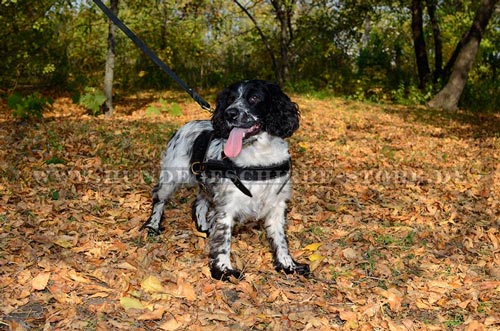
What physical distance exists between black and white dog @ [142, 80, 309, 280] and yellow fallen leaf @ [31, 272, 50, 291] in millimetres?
1504

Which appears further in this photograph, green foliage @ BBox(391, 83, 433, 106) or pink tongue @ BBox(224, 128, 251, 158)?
green foliage @ BBox(391, 83, 433, 106)

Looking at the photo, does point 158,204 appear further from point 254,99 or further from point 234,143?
point 254,99

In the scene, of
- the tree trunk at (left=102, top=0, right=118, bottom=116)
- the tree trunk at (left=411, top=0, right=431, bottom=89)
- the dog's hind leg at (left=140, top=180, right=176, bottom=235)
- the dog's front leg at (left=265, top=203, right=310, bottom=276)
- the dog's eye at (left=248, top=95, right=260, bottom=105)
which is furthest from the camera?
the tree trunk at (left=411, top=0, right=431, bottom=89)

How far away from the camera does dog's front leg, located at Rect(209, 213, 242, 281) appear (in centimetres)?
462

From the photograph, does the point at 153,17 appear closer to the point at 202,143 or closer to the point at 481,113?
the point at 481,113

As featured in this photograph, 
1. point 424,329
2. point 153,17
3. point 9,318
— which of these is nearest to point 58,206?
point 9,318

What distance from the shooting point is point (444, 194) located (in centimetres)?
733

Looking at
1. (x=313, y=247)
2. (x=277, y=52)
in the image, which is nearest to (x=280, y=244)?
(x=313, y=247)

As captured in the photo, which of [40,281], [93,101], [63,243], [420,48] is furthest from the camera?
[420,48]

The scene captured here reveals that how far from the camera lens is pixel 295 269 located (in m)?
4.83

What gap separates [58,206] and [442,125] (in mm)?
11746

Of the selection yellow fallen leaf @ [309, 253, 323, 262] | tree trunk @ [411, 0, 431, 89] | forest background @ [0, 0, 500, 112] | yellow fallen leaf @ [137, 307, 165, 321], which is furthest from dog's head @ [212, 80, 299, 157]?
tree trunk @ [411, 0, 431, 89]

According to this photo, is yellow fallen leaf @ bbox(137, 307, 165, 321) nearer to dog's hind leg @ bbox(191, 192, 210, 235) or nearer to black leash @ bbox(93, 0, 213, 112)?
dog's hind leg @ bbox(191, 192, 210, 235)

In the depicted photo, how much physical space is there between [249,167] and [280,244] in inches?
36.7
